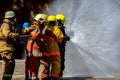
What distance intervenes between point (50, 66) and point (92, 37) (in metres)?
5.02

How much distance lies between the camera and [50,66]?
11.2 metres

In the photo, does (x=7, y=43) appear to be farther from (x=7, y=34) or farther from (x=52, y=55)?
(x=52, y=55)

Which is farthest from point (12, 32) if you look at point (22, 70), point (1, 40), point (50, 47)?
point (22, 70)

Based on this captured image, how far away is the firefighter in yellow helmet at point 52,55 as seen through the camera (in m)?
11.1

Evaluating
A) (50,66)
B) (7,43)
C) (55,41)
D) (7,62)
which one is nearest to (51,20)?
(55,41)

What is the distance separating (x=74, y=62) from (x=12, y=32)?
179 inches

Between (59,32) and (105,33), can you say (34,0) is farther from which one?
(59,32)

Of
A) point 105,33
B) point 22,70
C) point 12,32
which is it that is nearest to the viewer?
point 12,32

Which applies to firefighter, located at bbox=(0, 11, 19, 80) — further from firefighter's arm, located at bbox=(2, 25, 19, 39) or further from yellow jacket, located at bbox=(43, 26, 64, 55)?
yellow jacket, located at bbox=(43, 26, 64, 55)

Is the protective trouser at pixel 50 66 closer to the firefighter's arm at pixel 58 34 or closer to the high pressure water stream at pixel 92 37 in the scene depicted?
the firefighter's arm at pixel 58 34

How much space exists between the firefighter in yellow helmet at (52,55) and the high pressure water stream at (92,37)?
2.11 m

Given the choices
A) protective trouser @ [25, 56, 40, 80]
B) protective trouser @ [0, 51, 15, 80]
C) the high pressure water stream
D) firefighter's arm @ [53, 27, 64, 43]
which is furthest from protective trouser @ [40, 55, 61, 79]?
the high pressure water stream

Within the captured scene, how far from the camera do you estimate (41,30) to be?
10.7 metres

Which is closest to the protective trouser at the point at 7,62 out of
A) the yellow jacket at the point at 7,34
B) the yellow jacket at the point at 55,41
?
the yellow jacket at the point at 7,34
